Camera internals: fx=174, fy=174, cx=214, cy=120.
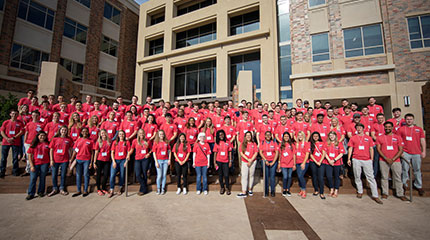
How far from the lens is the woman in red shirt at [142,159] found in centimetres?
530

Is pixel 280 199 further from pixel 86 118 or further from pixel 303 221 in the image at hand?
pixel 86 118

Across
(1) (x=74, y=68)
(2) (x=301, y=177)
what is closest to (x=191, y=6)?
(1) (x=74, y=68)

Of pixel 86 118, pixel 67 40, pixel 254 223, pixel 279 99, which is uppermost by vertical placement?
pixel 67 40

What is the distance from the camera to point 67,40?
17125 millimetres

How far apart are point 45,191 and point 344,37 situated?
58.4ft

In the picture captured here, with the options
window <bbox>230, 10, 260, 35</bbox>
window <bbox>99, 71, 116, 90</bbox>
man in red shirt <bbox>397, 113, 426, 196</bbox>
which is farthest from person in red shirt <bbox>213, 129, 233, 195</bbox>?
window <bbox>99, 71, 116, 90</bbox>

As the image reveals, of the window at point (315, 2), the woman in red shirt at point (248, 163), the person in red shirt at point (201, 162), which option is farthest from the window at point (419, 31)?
the person in red shirt at point (201, 162)

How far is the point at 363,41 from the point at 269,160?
12397mm

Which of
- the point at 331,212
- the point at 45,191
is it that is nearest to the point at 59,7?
the point at 45,191

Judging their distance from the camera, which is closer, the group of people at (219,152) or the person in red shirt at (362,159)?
the person in red shirt at (362,159)

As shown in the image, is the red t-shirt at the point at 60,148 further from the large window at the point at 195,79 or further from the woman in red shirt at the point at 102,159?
the large window at the point at 195,79

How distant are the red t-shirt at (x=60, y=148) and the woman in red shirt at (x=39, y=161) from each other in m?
0.22

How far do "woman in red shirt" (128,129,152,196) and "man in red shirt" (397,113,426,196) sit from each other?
7.69m

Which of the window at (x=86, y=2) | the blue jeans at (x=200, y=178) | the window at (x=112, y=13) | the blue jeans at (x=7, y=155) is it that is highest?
the window at (x=112, y=13)
